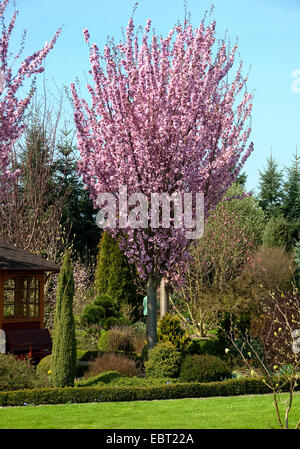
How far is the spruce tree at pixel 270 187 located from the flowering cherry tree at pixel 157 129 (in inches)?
763

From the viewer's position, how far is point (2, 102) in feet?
35.6

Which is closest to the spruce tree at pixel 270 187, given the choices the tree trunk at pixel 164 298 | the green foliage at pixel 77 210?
the green foliage at pixel 77 210

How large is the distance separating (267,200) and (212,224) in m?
12.4

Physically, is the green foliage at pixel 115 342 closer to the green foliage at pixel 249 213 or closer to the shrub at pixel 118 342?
the shrub at pixel 118 342

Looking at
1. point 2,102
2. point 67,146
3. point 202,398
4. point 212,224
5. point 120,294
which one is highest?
point 67,146

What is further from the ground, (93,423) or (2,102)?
(2,102)

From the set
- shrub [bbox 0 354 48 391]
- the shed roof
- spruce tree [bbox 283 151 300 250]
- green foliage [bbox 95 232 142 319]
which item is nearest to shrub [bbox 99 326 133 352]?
the shed roof

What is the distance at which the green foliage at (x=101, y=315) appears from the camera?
1505cm

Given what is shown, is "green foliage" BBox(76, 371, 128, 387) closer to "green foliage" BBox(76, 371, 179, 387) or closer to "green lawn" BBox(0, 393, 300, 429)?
"green foliage" BBox(76, 371, 179, 387)

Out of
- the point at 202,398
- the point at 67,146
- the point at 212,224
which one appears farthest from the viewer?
the point at 67,146
